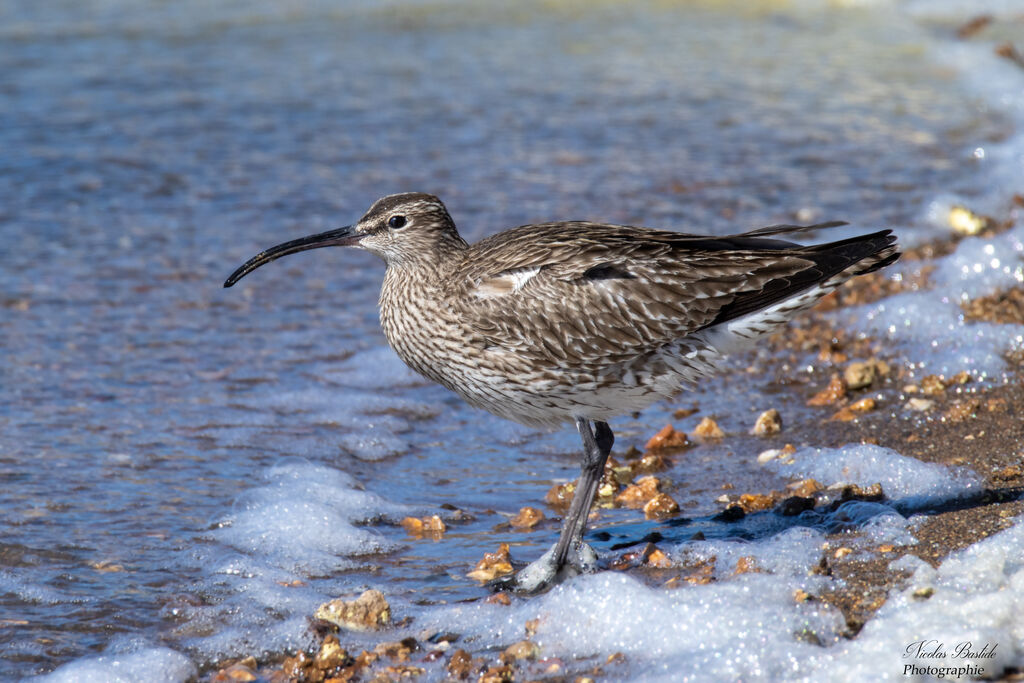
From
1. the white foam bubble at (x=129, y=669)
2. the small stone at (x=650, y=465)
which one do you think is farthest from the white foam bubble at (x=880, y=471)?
the white foam bubble at (x=129, y=669)

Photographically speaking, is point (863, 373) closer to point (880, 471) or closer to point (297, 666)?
point (880, 471)

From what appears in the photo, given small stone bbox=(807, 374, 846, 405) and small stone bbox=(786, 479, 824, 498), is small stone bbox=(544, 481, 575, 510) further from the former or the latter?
small stone bbox=(807, 374, 846, 405)

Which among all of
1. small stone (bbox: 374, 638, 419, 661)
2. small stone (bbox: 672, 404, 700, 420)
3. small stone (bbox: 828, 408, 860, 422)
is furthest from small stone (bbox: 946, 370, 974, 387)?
small stone (bbox: 374, 638, 419, 661)

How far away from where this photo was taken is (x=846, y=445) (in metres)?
6.11

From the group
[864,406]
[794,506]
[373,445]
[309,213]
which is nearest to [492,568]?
[794,506]

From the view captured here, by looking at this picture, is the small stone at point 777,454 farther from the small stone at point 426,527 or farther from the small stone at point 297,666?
the small stone at point 297,666

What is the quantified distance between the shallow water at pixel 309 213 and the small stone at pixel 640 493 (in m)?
0.09

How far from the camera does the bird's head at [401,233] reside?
5.90 m

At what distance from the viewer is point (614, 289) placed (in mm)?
5398

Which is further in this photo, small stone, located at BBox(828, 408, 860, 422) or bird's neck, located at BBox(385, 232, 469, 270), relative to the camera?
small stone, located at BBox(828, 408, 860, 422)

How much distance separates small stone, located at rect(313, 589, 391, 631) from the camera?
4.86m

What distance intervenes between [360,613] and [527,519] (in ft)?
3.91

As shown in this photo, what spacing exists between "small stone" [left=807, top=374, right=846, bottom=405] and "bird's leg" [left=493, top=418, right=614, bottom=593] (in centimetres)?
178

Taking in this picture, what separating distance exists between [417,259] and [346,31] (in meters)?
9.74
